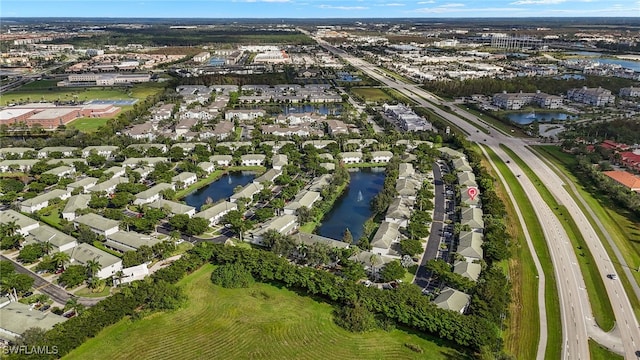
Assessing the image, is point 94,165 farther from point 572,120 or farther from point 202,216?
point 572,120

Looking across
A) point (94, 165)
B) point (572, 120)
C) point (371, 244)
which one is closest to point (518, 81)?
point (572, 120)

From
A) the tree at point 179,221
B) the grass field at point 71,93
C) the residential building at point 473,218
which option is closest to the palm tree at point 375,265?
the residential building at point 473,218

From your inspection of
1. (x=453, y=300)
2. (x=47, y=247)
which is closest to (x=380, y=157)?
(x=453, y=300)

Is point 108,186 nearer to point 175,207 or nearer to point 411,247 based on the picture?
point 175,207

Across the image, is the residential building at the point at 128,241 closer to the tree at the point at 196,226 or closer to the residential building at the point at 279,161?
the tree at the point at 196,226

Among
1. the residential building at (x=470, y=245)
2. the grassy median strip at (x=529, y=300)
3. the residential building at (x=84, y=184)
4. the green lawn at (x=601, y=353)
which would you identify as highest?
the residential building at (x=84, y=184)

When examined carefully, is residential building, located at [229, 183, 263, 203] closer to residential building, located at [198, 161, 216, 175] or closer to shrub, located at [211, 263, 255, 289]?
residential building, located at [198, 161, 216, 175]

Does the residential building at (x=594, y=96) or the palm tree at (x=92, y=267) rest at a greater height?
the residential building at (x=594, y=96)
